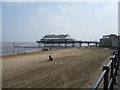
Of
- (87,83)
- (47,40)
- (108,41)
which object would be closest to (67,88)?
(87,83)

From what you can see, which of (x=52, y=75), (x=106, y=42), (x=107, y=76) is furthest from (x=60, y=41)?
(x=107, y=76)

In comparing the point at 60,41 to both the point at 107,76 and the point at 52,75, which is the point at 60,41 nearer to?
the point at 52,75

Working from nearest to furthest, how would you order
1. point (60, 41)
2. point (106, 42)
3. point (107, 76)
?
point (107, 76) < point (106, 42) < point (60, 41)

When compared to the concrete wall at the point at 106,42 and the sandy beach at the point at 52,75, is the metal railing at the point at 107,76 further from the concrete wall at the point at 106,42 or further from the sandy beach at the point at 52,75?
the concrete wall at the point at 106,42

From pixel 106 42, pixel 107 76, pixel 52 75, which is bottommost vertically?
pixel 52 75

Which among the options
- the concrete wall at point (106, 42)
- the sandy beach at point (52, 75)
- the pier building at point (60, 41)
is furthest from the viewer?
the pier building at point (60, 41)

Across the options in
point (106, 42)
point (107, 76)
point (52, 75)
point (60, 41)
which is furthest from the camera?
point (60, 41)

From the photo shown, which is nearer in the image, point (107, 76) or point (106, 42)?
point (107, 76)

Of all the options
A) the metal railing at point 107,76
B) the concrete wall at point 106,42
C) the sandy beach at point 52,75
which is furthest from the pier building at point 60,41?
the metal railing at point 107,76

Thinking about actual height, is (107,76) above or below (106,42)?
below

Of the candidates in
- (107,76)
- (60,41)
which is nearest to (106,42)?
(60,41)

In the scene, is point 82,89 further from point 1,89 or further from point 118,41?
point 118,41

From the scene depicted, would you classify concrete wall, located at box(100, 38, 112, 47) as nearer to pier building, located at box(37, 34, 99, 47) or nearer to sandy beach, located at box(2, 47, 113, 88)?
pier building, located at box(37, 34, 99, 47)

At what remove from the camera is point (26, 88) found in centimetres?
570
